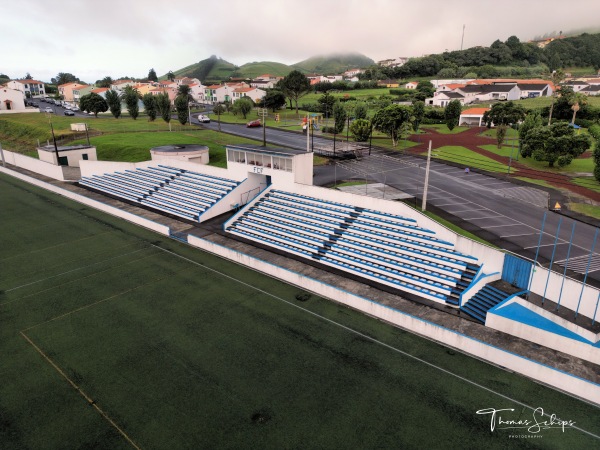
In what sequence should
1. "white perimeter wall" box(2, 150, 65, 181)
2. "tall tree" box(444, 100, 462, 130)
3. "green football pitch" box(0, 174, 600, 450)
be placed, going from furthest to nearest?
"tall tree" box(444, 100, 462, 130)
"white perimeter wall" box(2, 150, 65, 181)
"green football pitch" box(0, 174, 600, 450)

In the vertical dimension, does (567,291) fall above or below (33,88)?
below

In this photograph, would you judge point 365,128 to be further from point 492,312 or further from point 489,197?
point 492,312

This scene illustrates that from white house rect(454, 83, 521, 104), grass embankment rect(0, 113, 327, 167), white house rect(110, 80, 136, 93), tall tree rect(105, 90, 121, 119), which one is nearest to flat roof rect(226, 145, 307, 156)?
grass embankment rect(0, 113, 327, 167)

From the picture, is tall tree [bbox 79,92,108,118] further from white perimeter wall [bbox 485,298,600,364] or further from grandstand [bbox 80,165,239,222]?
white perimeter wall [bbox 485,298,600,364]

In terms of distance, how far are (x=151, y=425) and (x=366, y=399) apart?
23.9 feet

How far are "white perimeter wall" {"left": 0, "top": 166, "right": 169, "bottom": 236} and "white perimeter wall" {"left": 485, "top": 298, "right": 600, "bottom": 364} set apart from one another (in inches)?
890

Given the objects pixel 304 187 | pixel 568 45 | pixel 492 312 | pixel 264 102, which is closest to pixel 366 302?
pixel 492 312

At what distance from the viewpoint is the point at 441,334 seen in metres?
16.6

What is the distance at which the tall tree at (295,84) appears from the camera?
85625mm

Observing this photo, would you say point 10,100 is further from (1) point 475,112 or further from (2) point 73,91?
(1) point 475,112

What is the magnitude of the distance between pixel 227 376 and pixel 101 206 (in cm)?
2639

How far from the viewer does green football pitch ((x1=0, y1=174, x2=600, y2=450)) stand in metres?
12.2

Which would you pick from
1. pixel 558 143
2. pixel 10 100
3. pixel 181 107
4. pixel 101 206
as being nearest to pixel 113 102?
pixel 181 107

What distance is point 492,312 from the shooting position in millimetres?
17031
